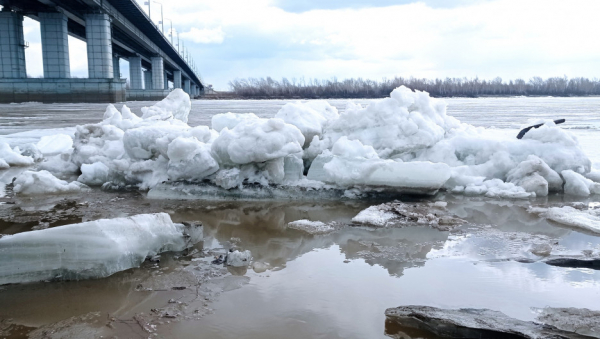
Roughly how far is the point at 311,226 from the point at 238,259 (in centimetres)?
96

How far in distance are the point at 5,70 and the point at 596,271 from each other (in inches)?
1511

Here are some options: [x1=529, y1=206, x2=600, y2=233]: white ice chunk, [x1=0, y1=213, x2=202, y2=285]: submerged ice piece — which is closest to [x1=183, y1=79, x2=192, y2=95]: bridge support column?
[x1=529, y1=206, x2=600, y2=233]: white ice chunk

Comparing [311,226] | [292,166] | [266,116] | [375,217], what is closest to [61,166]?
[292,166]

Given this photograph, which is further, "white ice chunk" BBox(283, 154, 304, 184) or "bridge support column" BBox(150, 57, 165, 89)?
"bridge support column" BBox(150, 57, 165, 89)

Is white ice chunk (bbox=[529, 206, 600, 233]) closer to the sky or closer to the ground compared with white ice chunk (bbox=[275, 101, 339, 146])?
closer to the ground

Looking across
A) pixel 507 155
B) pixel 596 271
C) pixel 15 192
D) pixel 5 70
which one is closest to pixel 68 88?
pixel 5 70

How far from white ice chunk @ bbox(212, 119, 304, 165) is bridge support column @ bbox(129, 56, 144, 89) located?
171 feet

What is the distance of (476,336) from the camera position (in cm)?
196

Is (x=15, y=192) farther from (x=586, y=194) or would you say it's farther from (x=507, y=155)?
(x=586, y=194)

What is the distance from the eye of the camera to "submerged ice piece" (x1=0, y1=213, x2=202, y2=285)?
2.55 meters

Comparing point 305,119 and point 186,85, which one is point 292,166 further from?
point 186,85

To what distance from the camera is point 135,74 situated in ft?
177

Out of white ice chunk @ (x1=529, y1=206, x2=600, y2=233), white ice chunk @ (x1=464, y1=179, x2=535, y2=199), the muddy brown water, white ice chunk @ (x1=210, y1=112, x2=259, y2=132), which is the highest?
white ice chunk @ (x1=210, y1=112, x2=259, y2=132)

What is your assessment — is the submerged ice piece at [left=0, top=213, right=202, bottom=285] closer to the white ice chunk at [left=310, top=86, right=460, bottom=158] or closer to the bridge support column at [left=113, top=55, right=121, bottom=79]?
A: the white ice chunk at [left=310, top=86, right=460, bottom=158]
